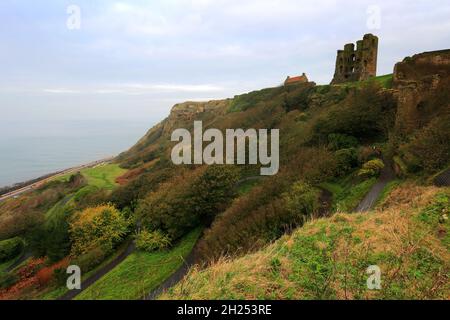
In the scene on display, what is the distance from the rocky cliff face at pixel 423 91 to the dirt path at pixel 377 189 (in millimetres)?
3051

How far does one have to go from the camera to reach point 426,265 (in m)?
5.86

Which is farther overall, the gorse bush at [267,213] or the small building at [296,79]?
the small building at [296,79]

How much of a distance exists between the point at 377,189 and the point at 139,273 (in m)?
15.5

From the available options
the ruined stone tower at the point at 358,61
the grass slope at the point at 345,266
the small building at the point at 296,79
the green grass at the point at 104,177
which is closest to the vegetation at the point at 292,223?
the grass slope at the point at 345,266

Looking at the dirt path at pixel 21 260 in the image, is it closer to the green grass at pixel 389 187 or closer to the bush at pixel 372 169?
the bush at pixel 372 169

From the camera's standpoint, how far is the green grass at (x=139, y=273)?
1582 centimetres

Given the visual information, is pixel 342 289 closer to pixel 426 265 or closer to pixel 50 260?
pixel 426 265

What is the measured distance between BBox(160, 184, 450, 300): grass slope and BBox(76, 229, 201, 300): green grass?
9635 millimetres

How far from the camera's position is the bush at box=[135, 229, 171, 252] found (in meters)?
21.1

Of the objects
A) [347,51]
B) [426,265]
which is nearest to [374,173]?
[426,265]

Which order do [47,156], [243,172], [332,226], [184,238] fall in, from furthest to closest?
[47,156]
[243,172]
[184,238]
[332,226]
